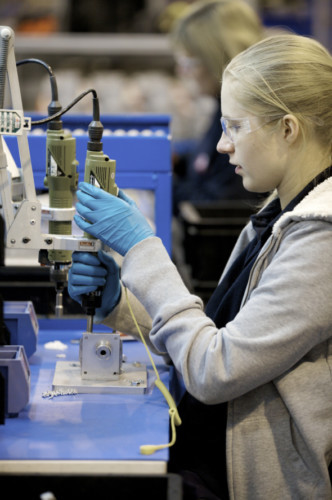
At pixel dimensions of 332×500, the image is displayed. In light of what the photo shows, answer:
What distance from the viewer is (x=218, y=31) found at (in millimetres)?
3527

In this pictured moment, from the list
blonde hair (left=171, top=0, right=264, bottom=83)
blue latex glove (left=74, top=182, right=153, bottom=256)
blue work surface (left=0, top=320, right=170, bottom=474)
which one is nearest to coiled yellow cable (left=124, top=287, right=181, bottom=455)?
blue work surface (left=0, top=320, right=170, bottom=474)

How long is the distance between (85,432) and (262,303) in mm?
394

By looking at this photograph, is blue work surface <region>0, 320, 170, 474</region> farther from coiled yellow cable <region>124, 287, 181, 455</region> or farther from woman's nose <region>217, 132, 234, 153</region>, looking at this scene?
woman's nose <region>217, 132, 234, 153</region>

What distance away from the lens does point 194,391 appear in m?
1.48

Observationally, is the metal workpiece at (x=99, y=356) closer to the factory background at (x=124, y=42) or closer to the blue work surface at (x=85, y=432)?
the blue work surface at (x=85, y=432)

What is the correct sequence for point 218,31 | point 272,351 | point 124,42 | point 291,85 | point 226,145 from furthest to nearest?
point 124,42, point 218,31, point 226,145, point 291,85, point 272,351

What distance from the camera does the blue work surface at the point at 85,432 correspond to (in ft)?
4.35

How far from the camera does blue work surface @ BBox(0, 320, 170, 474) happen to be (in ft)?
4.35

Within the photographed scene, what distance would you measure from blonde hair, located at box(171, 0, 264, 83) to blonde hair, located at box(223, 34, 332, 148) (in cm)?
191

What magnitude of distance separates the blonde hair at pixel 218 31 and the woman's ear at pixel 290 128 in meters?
1.97

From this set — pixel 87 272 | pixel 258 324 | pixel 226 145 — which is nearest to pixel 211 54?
pixel 226 145

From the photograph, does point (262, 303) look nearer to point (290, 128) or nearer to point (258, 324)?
point (258, 324)

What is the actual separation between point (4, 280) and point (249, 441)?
34.8 inches

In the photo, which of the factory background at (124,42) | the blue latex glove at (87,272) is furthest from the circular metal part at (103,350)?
the factory background at (124,42)
